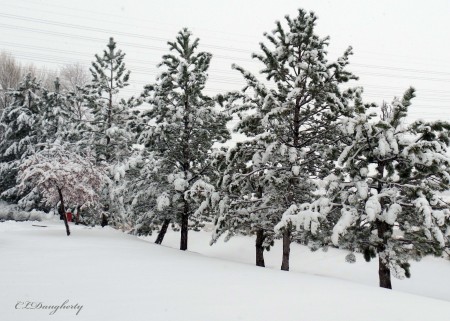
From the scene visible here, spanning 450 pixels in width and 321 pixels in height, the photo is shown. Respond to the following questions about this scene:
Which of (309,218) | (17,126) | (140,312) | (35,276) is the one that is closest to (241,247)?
(309,218)

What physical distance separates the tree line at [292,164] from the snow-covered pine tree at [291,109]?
40 mm

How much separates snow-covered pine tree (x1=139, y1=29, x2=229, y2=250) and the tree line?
0.05 m

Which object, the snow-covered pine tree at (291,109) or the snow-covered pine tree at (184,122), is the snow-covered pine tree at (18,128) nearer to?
the snow-covered pine tree at (184,122)

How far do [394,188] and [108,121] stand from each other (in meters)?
17.2

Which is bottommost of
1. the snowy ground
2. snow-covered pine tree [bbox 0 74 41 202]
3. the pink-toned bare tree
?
the snowy ground

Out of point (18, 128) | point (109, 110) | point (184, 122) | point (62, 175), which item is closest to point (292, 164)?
point (184, 122)

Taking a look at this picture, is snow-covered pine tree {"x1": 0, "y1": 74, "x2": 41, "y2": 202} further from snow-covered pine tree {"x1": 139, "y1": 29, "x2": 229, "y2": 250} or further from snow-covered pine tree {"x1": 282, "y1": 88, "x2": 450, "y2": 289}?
snow-covered pine tree {"x1": 282, "y1": 88, "x2": 450, "y2": 289}

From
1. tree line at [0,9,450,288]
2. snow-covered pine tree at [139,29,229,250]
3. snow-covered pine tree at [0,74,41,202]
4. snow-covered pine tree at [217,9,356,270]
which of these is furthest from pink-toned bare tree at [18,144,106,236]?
snow-covered pine tree at [0,74,41,202]

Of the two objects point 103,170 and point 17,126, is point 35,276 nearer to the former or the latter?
point 103,170

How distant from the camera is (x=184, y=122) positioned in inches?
571

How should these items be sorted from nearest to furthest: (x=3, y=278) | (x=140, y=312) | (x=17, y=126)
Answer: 1. (x=140, y=312)
2. (x=3, y=278)
3. (x=17, y=126)

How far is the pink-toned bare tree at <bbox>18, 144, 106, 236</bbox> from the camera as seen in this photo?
1400 centimetres

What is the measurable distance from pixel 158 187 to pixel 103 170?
4491 mm

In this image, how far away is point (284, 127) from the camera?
1062 centimetres
